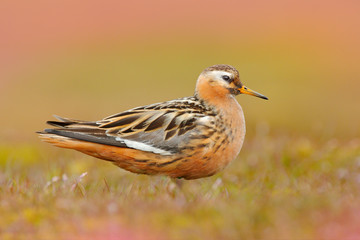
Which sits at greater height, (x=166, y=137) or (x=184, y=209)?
(x=166, y=137)

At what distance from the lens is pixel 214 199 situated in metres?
6.85

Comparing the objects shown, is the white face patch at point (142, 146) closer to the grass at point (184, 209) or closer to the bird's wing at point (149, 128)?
the bird's wing at point (149, 128)

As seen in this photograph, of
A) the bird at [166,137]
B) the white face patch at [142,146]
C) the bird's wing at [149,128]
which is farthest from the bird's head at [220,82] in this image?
the white face patch at [142,146]

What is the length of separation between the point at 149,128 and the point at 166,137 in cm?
33

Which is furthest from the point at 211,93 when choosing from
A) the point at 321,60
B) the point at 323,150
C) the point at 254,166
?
the point at 321,60

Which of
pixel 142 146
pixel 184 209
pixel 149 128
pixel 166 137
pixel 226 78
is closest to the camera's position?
pixel 184 209

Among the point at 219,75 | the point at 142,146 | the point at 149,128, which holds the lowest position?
the point at 142,146

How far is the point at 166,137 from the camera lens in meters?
8.11

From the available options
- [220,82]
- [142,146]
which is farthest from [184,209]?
[220,82]

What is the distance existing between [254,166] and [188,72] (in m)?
17.2

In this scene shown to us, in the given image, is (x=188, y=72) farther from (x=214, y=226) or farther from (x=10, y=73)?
(x=214, y=226)

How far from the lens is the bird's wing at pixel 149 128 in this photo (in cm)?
800

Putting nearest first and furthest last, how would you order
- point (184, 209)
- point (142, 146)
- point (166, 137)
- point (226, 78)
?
point (184, 209), point (142, 146), point (166, 137), point (226, 78)

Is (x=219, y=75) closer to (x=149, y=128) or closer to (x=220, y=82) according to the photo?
(x=220, y=82)
